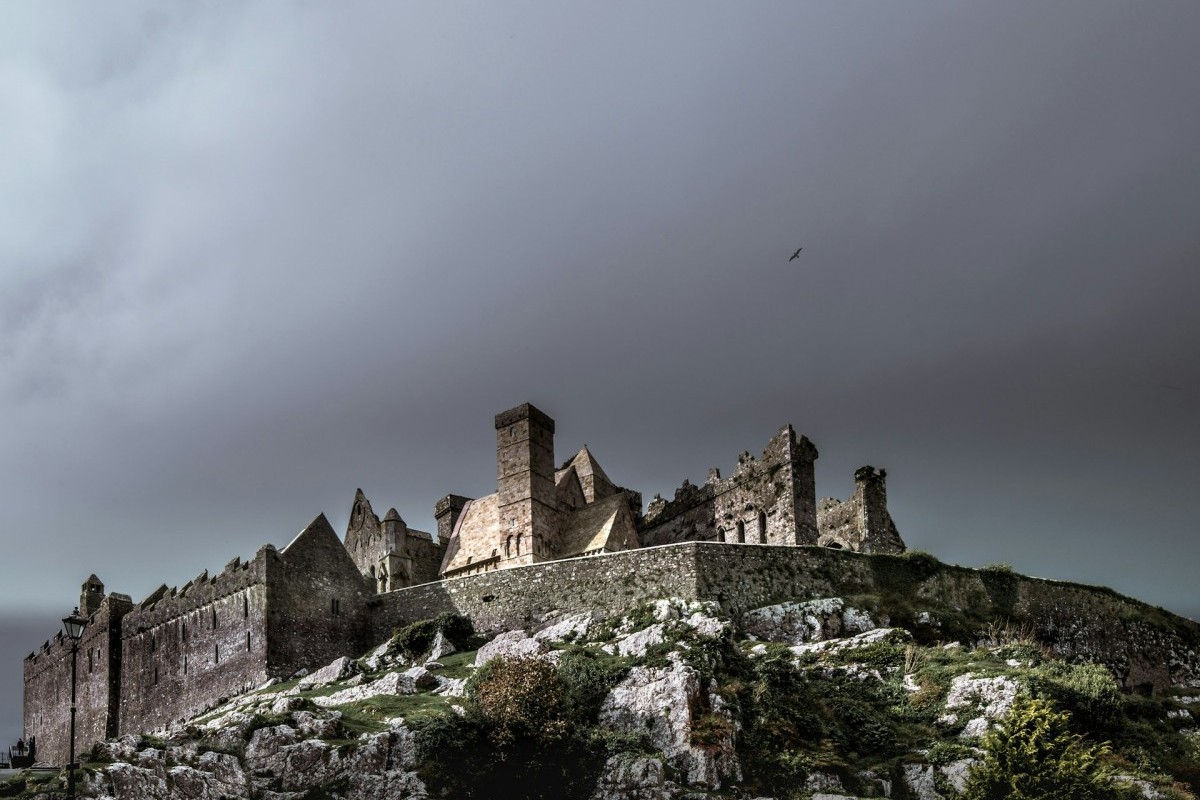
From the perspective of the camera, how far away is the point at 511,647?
5431 centimetres

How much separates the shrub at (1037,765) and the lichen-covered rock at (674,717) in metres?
8.40

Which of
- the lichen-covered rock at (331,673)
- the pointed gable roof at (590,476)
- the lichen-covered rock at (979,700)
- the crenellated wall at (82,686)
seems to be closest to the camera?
the lichen-covered rock at (979,700)

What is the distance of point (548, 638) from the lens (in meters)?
56.1

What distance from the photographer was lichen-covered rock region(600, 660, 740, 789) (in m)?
42.6

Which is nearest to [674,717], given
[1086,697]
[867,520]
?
[1086,697]

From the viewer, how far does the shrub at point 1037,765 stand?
40344 millimetres

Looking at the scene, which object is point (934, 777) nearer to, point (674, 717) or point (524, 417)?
point (674, 717)

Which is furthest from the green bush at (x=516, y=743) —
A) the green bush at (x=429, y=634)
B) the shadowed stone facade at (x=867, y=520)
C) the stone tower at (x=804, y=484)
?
the shadowed stone facade at (x=867, y=520)

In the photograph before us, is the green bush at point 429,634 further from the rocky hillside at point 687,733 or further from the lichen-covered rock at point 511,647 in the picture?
the rocky hillside at point 687,733

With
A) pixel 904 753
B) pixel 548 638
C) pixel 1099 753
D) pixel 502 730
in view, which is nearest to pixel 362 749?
pixel 502 730

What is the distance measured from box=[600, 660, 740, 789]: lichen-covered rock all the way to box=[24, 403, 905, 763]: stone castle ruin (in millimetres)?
10942

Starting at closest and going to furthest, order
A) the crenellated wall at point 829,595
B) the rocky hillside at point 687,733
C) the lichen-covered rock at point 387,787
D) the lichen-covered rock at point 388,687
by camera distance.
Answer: the rocky hillside at point 687,733, the lichen-covered rock at point 387,787, the lichen-covered rock at point 388,687, the crenellated wall at point 829,595

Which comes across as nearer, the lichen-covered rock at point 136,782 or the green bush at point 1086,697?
the lichen-covered rock at point 136,782

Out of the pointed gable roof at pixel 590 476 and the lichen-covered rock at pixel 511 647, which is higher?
the pointed gable roof at pixel 590 476
